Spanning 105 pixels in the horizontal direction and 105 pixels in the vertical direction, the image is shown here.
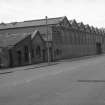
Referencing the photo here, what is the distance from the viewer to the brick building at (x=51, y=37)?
126 feet

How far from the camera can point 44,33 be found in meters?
Answer: 47.7

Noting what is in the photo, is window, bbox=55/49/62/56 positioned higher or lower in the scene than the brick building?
lower

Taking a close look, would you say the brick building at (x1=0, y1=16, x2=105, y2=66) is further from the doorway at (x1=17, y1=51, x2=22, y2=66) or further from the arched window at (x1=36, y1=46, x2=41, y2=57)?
the doorway at (x1=17, y1=51, x2=22, y2=66)

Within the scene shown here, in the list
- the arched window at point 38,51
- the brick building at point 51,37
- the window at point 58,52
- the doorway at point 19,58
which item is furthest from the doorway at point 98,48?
the doorway at point 19,58

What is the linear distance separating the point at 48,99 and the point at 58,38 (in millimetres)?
41217

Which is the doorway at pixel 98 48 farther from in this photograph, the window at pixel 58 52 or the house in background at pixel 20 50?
the house in background at pixel 20 50

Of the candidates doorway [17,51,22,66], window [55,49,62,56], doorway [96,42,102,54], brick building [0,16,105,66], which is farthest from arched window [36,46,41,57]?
doorway [96,42,102,54]

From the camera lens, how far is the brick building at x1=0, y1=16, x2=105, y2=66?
38297 millimetres

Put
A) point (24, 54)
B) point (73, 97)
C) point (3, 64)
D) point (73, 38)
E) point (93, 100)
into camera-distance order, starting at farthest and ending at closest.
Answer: point (73, 38), point (24, 54), point (3, 64), point (73, 97), point (93, 100)

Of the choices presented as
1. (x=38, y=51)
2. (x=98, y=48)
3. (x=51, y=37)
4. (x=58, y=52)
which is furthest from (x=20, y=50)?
(x=98, y=48)

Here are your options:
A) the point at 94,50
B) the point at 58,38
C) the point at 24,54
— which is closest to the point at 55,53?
the point at 58,38

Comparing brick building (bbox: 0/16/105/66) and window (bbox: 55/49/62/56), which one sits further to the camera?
window (bbox: 55/49/62/56)

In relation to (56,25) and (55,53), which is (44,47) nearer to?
(55,53)

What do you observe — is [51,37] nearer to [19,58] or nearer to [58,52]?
[58,52]
